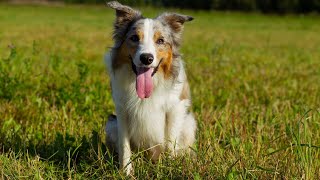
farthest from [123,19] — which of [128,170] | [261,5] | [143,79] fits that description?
[261,5]

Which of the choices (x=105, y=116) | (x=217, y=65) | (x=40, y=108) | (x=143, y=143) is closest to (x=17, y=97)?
(x=40, y=108)

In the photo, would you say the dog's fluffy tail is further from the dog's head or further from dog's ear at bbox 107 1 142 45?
dog's ear at bbox 107 1 142 45

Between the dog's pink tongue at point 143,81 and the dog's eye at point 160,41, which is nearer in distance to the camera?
the dog's pink tongue at point 143,81

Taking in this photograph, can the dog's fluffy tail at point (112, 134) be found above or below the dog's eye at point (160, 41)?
below

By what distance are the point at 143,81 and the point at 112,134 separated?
0.78 m

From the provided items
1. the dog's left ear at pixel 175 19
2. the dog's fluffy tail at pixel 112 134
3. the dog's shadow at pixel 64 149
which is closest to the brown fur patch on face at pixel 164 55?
the dog's left ear at pixel 175 19

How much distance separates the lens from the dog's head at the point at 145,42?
4194 millimetres

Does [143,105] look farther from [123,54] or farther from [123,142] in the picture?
[123,54]

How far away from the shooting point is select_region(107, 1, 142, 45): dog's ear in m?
4.58

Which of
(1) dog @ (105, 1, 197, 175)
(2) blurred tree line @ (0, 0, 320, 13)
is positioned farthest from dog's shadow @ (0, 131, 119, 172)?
(2) blurred tree line @ (0, 0, 320, 13)

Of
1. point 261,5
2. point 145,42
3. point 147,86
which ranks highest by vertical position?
point 145,42

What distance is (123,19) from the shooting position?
15.2 ft

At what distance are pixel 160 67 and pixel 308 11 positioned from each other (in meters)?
65.2

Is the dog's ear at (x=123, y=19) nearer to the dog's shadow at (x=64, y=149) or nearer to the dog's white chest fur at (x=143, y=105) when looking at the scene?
the dog's white chest fur at (x=143, y=105)
